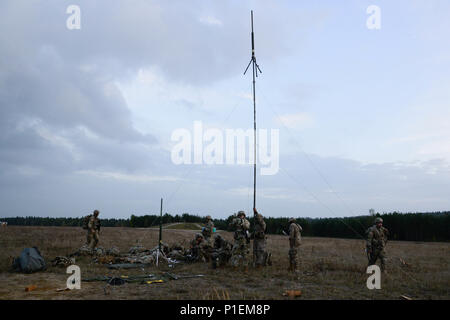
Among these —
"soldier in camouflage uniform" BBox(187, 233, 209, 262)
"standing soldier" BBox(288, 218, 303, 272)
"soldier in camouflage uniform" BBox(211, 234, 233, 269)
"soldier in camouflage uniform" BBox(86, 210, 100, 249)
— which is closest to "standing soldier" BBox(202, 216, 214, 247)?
"soldier in camouflage uniform" BBox(187, 233, 209, 262)

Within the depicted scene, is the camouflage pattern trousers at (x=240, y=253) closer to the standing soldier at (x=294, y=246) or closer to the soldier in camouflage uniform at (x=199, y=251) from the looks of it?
the standing soldier at (x=294, y=246)

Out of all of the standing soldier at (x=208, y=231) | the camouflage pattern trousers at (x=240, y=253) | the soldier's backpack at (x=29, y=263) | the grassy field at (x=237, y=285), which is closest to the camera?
the grassy field at (x=237, y=285)

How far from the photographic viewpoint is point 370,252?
1372 cm

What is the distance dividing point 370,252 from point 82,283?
1174cm

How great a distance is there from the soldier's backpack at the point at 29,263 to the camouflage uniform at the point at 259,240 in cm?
936

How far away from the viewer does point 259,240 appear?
1503cm

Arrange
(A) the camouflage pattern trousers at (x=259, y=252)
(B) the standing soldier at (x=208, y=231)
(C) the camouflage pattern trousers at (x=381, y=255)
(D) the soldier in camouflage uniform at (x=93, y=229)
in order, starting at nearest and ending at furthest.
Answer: (C) the camouflage pattern trousers at (x=381, y=255), (A) the camouflage pattern trousers at (x=259, y=252), (B) the standing soldier at (x=208, y=231), (D) the soldier in camouflage uniform at (x=93, y=229)

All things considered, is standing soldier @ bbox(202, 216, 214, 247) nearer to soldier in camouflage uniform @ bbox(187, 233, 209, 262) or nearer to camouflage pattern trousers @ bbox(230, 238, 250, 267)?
soldier in camouflage uniform @ bbox(187, 233, 209, 262)

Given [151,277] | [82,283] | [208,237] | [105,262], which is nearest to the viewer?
[82,283]

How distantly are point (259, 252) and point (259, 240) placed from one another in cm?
65

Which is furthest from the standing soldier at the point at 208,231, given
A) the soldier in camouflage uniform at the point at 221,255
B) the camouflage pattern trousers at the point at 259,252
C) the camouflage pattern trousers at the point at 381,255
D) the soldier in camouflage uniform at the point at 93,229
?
the camouflage pattern trousers at the point at 381,255

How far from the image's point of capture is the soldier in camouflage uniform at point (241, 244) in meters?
14.7
